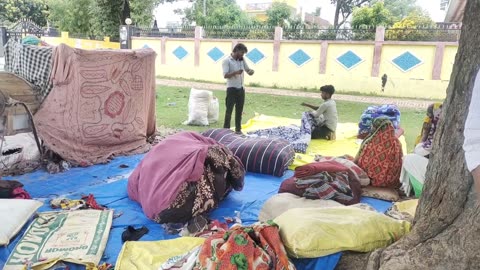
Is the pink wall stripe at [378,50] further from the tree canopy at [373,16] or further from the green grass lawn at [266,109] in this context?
the tree canopy at [373,16]

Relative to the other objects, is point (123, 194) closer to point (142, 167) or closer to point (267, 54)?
point (142, 167)

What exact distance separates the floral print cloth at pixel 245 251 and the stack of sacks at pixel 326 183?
1315mm

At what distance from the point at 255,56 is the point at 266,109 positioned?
16.2 feet

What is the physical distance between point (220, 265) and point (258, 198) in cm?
200

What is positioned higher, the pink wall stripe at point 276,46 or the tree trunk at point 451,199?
the pink wall stripe at point 276,46

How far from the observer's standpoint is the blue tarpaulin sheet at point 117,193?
3166mm

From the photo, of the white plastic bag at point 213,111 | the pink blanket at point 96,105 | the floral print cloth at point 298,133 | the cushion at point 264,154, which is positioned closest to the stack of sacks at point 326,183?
the cushion at point 264,154

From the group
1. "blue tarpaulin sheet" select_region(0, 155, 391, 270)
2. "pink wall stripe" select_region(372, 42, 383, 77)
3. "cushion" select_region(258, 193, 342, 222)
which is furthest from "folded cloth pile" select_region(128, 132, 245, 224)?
"pink wall stripe" select_region(372, 42, 383, 77)

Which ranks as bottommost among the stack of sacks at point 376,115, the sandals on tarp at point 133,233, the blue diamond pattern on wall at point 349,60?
the sandals on tarp at point 133,233

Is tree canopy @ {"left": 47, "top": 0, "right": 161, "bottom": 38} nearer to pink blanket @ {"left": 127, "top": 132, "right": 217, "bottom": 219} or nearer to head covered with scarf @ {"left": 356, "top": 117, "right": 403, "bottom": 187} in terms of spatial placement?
pink blanket @ {"left": 127, "top": 132, "right": 217, "bottom": 219}

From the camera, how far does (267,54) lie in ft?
46.4

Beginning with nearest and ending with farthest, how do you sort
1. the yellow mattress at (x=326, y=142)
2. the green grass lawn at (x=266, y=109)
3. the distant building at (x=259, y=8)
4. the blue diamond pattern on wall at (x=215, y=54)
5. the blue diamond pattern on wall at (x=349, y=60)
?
1. the yellow mattress at (x=326, y=142)
2. the green grass lawn at (x=266, y=109)
3. the blue diamond pattern on wall at (x=349, y=60)
4. the blue diamond pattern on wall at (x=215, y=54)
5. the distant building at (x=259, y=8)

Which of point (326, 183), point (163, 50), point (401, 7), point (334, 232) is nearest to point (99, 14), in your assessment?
point (163, 50)

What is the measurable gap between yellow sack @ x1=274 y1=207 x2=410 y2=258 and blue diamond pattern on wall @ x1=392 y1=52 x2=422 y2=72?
10825 millimetres
